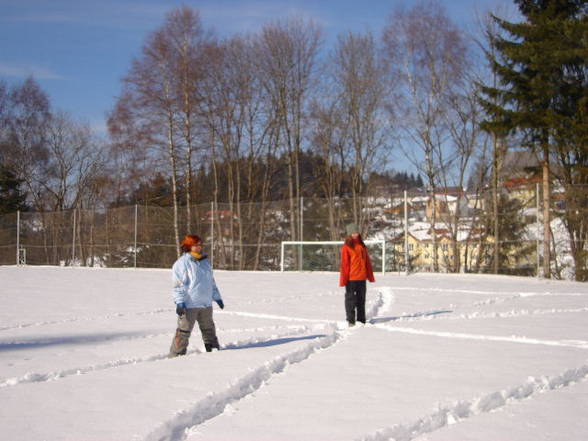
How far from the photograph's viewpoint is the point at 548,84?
20406 mm

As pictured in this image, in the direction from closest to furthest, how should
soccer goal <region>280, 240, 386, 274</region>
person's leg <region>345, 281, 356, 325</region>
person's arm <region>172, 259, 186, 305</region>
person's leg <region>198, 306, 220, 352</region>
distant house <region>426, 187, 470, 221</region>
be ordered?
1. person's arm <region>172, 259, 186, 305</region>
2. person's leg <region>198, 306, 220, 352</region>
3. person's leg <region>345, 281, 356, 325</region>
4. distant house <region>426, 187, 470, 221</region>
5. soccer goal <region>280, 240, 386, 274</region>

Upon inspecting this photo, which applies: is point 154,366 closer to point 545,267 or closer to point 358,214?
point 545,267

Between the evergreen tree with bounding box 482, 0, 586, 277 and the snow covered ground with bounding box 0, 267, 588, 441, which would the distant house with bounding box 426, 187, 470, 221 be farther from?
the snow covered ground with bounding box 0, 267, 588, 441

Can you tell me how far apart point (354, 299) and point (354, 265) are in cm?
49

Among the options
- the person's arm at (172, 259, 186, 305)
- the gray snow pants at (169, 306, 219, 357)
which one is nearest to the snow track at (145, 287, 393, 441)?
the gray snow pants at (169, 306, 219, 357)

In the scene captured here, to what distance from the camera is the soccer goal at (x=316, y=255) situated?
22047mm

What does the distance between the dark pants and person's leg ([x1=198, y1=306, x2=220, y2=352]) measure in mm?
2465

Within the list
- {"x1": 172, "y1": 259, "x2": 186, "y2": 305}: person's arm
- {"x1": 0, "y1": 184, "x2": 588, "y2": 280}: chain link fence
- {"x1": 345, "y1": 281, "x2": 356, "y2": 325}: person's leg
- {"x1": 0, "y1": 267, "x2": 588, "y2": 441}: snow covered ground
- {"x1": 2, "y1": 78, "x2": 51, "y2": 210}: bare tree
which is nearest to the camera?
{"x1": 0, "y1": 267, "x2": 588, "y2": 441}: snow covered ground

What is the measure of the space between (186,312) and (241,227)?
1768 centimetres

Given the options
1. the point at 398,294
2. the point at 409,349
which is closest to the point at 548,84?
the point at 398,294

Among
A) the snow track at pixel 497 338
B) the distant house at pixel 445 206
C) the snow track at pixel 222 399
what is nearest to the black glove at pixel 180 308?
the snow track at pixel 222 399

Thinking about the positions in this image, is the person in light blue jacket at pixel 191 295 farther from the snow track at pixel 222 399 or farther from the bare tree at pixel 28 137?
the bare tree at pixel 28 137

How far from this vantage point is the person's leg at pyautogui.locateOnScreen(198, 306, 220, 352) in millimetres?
7527

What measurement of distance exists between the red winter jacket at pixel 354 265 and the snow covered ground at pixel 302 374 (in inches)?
28.4
